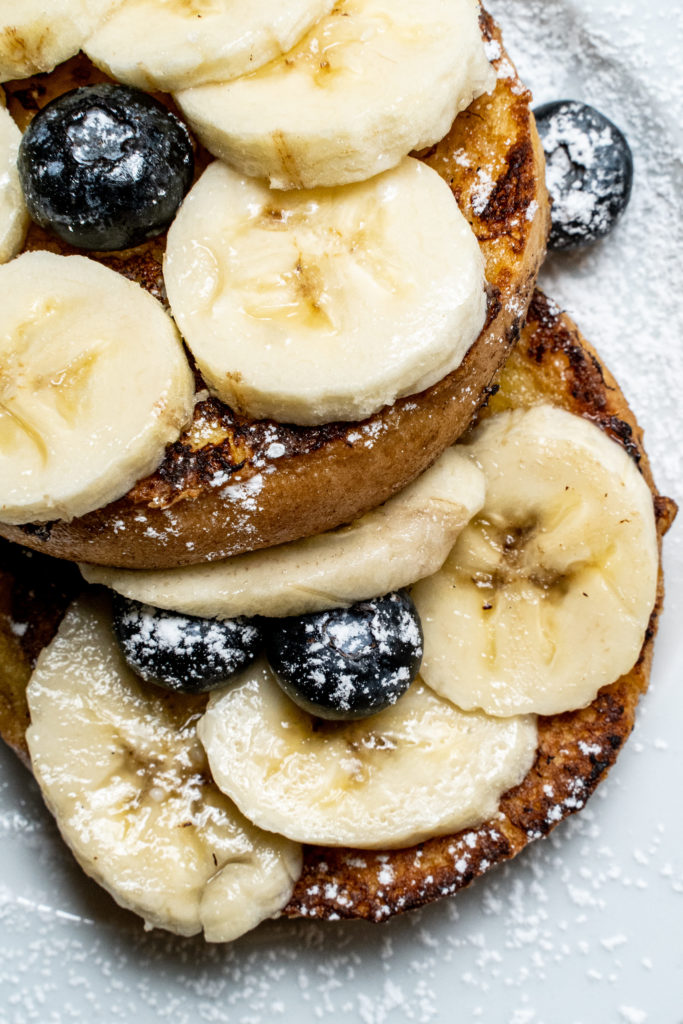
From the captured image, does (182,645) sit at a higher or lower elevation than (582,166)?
lower

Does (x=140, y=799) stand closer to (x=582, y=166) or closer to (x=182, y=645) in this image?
(x=182, y=645)

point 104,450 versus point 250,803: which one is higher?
point 104,450

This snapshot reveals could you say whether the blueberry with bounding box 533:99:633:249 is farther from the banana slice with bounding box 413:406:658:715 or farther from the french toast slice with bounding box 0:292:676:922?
the banana slice with bounding box 413:406:658:715

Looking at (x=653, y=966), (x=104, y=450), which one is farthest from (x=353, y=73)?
(x=653, y=966)

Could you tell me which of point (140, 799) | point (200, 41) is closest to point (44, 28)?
point (200, 41)

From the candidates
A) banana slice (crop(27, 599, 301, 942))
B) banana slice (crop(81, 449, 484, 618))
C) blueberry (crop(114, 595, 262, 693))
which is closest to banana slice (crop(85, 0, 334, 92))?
banana slice (crop(81, 449, 484, 618))

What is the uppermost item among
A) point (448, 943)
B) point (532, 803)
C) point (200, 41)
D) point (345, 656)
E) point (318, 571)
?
point (200, 41)

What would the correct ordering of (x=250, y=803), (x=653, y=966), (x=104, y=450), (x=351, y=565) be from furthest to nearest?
1. (x=653, y=966)
2. (x=250, y=803)
3. (x=351, y=565)
4. (x=104, y=450)

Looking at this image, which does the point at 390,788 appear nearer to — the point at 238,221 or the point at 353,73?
the point at 238,221
